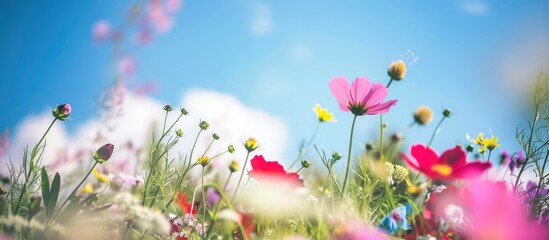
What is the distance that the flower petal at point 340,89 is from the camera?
551 millimetres

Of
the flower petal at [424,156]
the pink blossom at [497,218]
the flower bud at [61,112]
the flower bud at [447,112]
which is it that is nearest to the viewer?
the pink blossom at [497,218]

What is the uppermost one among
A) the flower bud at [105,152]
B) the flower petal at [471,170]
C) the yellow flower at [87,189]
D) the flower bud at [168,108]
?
the flower bud at [168,108]

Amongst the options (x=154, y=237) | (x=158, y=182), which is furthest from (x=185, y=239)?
(x=158, y=182)

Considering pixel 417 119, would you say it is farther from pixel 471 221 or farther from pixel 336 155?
pixel 471 221

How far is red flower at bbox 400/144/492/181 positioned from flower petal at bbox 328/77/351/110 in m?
0.19

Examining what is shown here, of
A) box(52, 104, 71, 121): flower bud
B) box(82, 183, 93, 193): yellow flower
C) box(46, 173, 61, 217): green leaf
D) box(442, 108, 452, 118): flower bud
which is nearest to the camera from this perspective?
box(46, 173, 61, 217): green leaf

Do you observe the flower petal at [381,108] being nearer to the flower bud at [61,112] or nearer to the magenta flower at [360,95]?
the magenta flower at [360,95]

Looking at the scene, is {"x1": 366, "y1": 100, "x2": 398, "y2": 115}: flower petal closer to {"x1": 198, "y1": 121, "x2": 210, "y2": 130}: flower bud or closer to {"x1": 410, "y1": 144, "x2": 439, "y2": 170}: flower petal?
{"x1": 410, "y1": 144, "x2": 439, "y2": 170}: flower petal

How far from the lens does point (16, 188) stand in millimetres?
583

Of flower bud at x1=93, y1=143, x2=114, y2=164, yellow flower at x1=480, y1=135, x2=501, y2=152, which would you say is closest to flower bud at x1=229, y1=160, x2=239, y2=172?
flower bud at x1=93, y1=143, x2=114, y2=164

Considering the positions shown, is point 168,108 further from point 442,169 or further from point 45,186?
point 442,169

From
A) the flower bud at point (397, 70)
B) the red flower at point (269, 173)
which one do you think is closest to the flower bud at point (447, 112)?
the flower bud at point (397, 70)

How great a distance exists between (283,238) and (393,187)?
197mm

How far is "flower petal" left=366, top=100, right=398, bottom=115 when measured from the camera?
53 cm
